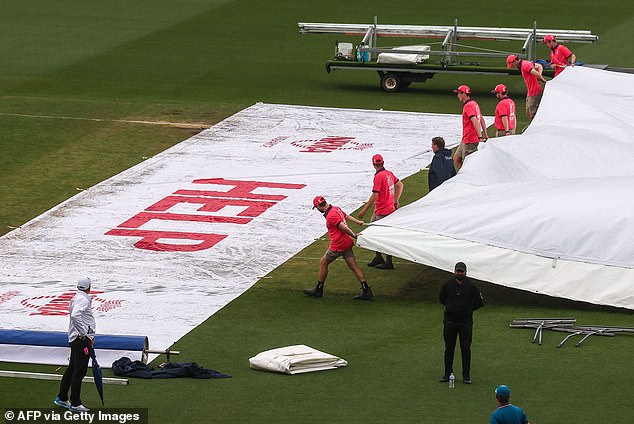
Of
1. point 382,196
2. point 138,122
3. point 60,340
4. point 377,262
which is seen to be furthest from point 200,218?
point 138,122

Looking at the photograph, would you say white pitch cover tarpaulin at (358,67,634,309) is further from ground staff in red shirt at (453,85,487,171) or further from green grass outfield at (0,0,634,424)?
ground staff in red shirt at (453,85,487,171)

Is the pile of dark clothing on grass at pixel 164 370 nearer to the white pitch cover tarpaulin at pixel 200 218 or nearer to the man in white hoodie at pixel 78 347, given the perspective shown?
the man in white hoodie at pixel 78 347

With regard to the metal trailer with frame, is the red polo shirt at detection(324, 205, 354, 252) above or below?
below

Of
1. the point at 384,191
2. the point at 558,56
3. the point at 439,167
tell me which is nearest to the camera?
the point at 384,191

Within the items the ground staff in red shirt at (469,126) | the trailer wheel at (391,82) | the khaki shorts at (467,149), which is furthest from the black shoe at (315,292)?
the trailer wheel at (391,82)

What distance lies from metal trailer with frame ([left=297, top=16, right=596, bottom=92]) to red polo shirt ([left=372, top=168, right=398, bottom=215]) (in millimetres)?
12839

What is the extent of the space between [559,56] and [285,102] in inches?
287

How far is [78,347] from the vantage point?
1806cm

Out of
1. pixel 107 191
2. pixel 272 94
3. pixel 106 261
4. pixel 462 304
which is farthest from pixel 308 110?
pixel 462 304

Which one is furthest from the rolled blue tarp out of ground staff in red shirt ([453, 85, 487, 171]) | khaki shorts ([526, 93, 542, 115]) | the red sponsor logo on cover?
khaki shorts ([526, 93, 542, 115])

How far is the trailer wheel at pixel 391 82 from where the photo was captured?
127ft

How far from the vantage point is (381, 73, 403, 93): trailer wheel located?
38781 millimetres

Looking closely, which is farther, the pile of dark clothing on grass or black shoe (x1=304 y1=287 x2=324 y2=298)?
black shoe (x1=304 y1=287 x2=324 y2=298)

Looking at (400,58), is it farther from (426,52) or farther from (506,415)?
(506,415)
